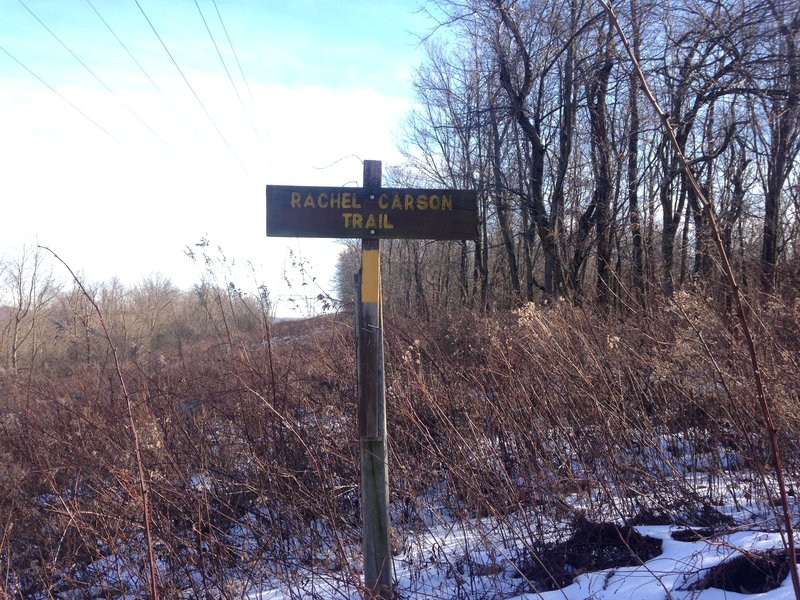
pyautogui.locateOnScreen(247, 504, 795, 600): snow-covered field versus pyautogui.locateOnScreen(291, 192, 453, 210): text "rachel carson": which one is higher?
pyautogui.locateOnScreen(291, 192, 453, 210): text "rachel carson"

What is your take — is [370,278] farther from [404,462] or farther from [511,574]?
[511,574]

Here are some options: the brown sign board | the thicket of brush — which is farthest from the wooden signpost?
the thicket of brush

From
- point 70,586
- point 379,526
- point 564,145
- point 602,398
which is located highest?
point 564,145

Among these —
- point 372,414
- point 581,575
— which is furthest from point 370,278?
point 581,575

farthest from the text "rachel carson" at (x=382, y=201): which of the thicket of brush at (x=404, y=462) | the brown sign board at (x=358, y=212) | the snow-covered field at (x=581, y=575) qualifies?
the snow-covered field at (x=581, y=575)

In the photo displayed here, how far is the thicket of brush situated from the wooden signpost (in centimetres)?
31

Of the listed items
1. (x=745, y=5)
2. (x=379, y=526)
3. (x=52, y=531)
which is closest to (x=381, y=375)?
A: (x=379, y=526)

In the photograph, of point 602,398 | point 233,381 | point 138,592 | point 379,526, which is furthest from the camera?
point 233,381

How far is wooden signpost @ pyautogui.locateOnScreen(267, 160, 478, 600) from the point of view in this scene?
310 centimetres

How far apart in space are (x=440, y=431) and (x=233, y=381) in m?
2.52

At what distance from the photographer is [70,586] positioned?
4031 millimetres

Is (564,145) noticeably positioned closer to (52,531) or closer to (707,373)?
(707,373)

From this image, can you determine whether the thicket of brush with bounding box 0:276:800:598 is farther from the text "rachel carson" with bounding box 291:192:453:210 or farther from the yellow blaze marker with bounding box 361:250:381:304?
the text "rachel carson" with bounding box 291:192:453:210

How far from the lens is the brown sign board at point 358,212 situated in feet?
10.2
